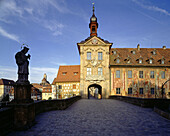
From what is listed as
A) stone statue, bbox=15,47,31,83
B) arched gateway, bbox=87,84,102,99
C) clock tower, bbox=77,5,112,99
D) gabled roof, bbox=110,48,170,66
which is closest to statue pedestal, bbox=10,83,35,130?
stone statue, bbox=15,47,31,83

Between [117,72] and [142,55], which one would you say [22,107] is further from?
[142,55]

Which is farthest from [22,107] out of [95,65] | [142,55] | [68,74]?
[142,55]

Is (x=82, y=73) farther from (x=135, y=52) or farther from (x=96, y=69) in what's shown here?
(x=135, y=52)

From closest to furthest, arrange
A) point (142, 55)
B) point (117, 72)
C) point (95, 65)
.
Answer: point (95, 65), point (117, 72), point (142, 55)

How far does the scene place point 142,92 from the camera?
86.2 feet

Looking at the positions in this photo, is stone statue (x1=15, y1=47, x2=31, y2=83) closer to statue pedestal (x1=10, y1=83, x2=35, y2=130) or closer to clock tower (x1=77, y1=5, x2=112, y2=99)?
statue pedestal (x1=10, y1=83, x2=35, y2=130)

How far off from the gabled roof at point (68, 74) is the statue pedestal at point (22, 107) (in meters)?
22.3

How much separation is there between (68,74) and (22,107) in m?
24.4

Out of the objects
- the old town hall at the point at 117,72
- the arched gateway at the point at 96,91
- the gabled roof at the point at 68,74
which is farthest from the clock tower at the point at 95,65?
the gabled roof at the point at 68,74

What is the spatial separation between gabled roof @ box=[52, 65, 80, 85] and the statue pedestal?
22299 millimetres

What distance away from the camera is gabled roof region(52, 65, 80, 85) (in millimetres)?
28859

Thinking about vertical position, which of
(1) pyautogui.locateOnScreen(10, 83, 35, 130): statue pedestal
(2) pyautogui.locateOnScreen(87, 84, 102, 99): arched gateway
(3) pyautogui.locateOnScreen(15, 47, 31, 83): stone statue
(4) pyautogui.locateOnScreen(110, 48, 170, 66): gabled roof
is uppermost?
(4) pyautogui.locateOnScreen(110, 48, 170, 66): gabled roof

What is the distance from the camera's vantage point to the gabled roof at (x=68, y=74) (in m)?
28.9

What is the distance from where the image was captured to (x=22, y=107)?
18.6ft
